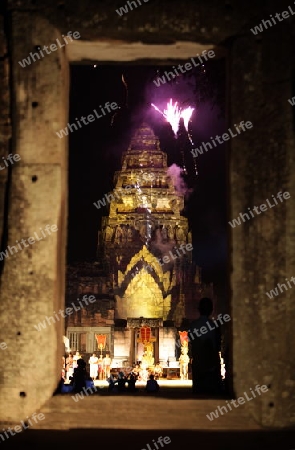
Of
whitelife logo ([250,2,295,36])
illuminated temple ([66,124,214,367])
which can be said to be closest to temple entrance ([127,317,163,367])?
illuminated temple ([66,124,214,367])

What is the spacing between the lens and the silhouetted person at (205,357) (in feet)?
18.0

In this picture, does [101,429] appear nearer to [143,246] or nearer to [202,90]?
[202,90]

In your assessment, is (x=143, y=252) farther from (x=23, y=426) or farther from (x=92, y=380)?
(x=23, y=426)

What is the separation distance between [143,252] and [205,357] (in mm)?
35615

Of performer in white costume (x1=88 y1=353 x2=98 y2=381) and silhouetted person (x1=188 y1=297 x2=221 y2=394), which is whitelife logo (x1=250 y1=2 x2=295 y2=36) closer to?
silhouetted person (x1=188 y1=297 x2=221 y2=394)

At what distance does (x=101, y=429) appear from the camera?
15.0ft

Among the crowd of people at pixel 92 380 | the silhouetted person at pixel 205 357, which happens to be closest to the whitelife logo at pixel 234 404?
the silhouetted person at pixel 205 357

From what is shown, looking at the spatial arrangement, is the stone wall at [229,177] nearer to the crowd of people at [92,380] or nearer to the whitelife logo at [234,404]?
the whitelife logo at [234,404]

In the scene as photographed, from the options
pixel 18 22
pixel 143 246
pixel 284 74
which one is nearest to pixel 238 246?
pixel 284 74

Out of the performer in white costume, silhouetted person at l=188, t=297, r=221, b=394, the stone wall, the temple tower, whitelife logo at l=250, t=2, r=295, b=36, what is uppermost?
the temple tower

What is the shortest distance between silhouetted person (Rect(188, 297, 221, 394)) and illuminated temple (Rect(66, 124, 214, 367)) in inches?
1099

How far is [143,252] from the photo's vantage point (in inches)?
1622

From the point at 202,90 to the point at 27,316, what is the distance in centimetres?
676

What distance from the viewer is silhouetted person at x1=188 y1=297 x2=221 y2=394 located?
550cm
